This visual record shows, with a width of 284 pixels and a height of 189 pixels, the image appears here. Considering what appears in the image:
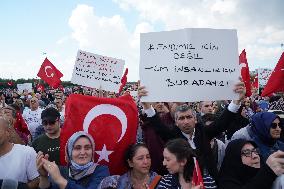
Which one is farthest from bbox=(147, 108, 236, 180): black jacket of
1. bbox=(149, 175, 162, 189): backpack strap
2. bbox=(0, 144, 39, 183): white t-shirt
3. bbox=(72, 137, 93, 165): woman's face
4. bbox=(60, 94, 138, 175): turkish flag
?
bbox=(0, 144, 39, 183): white t-shirt

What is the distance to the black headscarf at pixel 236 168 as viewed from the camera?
10.4 ft

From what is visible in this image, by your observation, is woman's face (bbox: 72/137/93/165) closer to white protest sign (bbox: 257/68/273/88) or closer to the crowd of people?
the crowd of people

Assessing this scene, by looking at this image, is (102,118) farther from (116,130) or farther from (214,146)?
(214,146)

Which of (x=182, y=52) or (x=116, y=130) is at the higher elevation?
(x=182, y=52)

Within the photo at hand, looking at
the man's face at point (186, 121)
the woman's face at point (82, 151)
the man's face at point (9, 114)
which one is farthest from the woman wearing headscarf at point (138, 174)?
the man's face at point (9, 114)

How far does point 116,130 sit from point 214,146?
1.28 meters

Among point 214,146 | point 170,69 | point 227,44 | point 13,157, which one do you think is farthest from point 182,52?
point 13,157

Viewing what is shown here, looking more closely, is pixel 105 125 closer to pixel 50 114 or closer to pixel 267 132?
pixel 50 114

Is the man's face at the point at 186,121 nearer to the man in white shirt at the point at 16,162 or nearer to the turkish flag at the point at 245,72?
the man in white shirt at the point at 16,162

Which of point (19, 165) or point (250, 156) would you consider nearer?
point (250, 156)

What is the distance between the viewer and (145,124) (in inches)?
175

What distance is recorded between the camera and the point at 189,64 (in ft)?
12.8

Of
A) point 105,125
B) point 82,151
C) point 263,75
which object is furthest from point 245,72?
point 263,75

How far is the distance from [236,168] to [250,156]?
170mm
